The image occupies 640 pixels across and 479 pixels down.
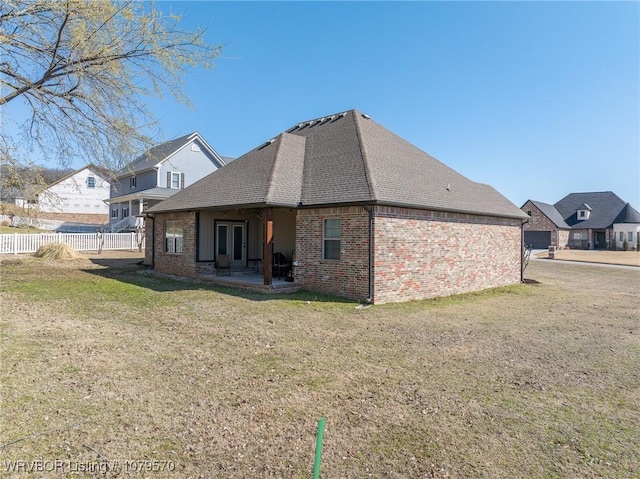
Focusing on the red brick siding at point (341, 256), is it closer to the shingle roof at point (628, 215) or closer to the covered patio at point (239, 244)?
the covered patio at point (239, 244)

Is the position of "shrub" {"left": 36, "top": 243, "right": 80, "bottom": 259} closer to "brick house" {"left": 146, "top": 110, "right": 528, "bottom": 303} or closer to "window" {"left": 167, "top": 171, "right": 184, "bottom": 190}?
"brick house" {"left": 146, "top": 110, "right": 528, "bottom": 303}

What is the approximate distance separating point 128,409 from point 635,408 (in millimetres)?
6039

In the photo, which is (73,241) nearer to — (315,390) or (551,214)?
(315,390)

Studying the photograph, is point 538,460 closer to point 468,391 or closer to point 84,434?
point 468,391

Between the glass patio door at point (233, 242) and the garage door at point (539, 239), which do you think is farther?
the garage door at point (539, 239)

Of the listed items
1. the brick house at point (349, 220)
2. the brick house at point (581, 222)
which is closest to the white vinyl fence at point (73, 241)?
the brick house at point (349, 220)

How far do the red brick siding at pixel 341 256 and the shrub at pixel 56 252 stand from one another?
48.3 ft

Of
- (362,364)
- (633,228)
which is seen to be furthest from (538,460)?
(633,228)

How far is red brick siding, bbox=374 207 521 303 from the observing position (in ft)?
38.0

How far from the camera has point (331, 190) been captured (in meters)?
12.7

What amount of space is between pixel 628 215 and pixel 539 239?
9843mm

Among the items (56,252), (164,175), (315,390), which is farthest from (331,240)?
(164,175)

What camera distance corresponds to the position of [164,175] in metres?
32.7

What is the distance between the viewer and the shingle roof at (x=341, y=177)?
1251 cm
